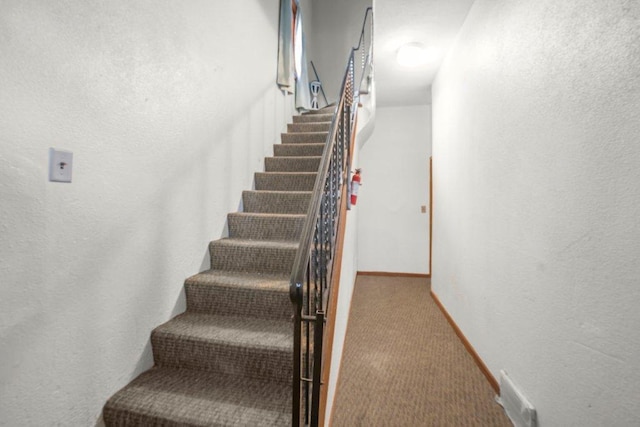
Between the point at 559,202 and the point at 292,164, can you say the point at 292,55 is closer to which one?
the point at 292,164

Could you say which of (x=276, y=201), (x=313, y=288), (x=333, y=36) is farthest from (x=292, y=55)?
(x=313, y=288)

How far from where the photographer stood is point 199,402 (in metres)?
1.27

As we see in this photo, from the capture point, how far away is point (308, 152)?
3.15 meters

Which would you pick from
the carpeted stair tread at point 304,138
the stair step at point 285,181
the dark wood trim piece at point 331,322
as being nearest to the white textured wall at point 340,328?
the dark wood trim piece at point 331,322

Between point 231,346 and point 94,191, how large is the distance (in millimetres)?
971

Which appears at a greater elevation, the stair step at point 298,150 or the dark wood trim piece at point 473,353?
the stair step at point 298,150

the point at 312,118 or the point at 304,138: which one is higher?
the point at 312,118

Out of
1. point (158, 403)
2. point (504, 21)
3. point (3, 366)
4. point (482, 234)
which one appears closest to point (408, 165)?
point (482, 234)

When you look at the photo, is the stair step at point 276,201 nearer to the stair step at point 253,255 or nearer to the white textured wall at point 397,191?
the stair step at point 253,255

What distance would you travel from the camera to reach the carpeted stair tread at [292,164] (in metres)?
2.88

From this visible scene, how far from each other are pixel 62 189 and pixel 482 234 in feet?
8.42

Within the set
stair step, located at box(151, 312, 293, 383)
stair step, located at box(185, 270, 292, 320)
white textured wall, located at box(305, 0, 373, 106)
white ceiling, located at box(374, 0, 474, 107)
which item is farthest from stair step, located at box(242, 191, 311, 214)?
white textured wall, located at box(305, 0, 373, 106)

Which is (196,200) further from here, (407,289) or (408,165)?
(408,165)

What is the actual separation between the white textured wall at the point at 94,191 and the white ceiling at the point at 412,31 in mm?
1488
